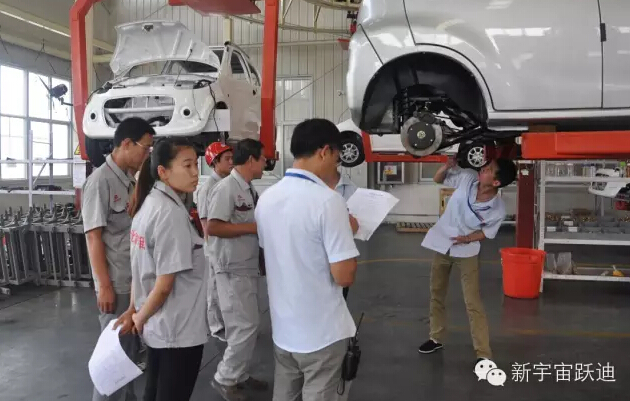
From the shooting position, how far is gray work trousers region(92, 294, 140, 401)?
217 centimetres

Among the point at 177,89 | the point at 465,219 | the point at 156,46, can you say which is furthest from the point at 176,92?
the point at 465,219

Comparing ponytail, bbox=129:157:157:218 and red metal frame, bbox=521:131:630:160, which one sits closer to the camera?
ponytail, bbox=129:157:157:218

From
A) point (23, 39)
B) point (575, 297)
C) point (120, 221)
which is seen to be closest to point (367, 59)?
point (120, 221)

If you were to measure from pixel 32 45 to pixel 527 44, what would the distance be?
12591 millimetres

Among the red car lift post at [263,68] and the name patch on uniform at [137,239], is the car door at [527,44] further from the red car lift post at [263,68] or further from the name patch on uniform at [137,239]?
the red car lift post at [263,68]

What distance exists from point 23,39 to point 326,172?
12583 mm

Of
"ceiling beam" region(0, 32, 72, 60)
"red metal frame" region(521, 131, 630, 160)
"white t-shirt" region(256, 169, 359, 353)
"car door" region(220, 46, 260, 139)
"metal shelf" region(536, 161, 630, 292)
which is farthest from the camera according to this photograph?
"ceiling beam" region(0, 32, 72, 60)

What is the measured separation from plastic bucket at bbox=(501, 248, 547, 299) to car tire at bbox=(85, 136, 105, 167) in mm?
4906

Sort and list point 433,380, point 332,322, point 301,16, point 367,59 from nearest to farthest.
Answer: point 332,322 → point 367,59 → point 433,380 → point 301,16

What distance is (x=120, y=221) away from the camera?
2.75 m

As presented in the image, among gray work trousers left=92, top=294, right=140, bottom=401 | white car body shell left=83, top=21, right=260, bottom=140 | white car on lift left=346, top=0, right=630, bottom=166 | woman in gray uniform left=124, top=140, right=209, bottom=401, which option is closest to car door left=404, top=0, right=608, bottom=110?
white car on lift left=346, top=0, right=630, bottom=166

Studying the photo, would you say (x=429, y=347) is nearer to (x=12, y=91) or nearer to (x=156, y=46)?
(x=156, y=46)

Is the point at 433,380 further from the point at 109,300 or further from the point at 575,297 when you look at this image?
the point at 575,297

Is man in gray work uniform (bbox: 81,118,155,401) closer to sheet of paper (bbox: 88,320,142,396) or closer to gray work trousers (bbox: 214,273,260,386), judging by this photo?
sheet of paper (bbox: 88,320,142,396)
